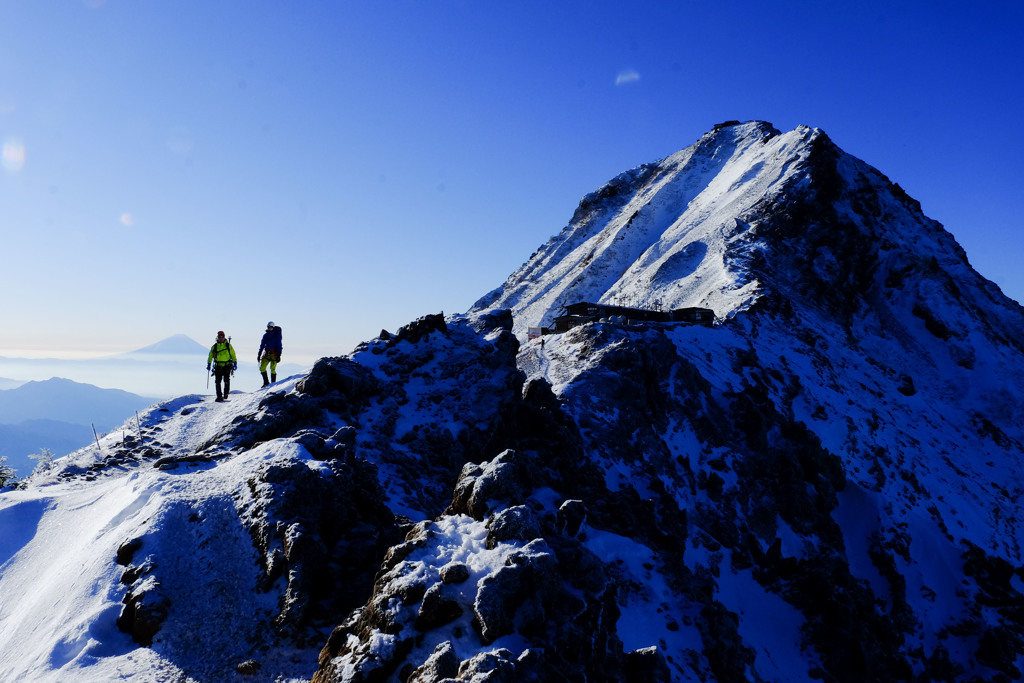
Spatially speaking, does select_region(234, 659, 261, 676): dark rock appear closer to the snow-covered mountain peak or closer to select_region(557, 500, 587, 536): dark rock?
select_region(557, 500, 587, 536): dark rock

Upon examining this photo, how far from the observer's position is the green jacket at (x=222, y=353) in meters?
30.8

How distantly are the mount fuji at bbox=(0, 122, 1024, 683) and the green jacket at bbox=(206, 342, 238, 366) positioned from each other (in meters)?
1.90

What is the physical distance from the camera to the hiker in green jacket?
101 feet

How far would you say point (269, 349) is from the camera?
3303cm

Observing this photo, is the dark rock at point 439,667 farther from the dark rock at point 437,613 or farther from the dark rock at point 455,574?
the dark rock at point 455,574

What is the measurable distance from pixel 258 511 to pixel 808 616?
32.2 metres

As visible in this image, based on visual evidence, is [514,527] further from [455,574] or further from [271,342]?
[271,342]

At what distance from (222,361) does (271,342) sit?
106 inches

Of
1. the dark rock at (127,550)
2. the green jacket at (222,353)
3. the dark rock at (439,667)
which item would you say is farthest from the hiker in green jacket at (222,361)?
the dark rock at (439,667)

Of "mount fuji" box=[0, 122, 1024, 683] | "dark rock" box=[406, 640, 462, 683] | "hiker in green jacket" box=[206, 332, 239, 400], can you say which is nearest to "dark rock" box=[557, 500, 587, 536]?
"mount fuji" box=[0, 122, 1024, 683]

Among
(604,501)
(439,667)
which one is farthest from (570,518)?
(604,501)

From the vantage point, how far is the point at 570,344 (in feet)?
160

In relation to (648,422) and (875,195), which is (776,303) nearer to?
(648,422)

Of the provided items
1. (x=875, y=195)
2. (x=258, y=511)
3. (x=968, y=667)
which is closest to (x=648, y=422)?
(x=968, y=667)
